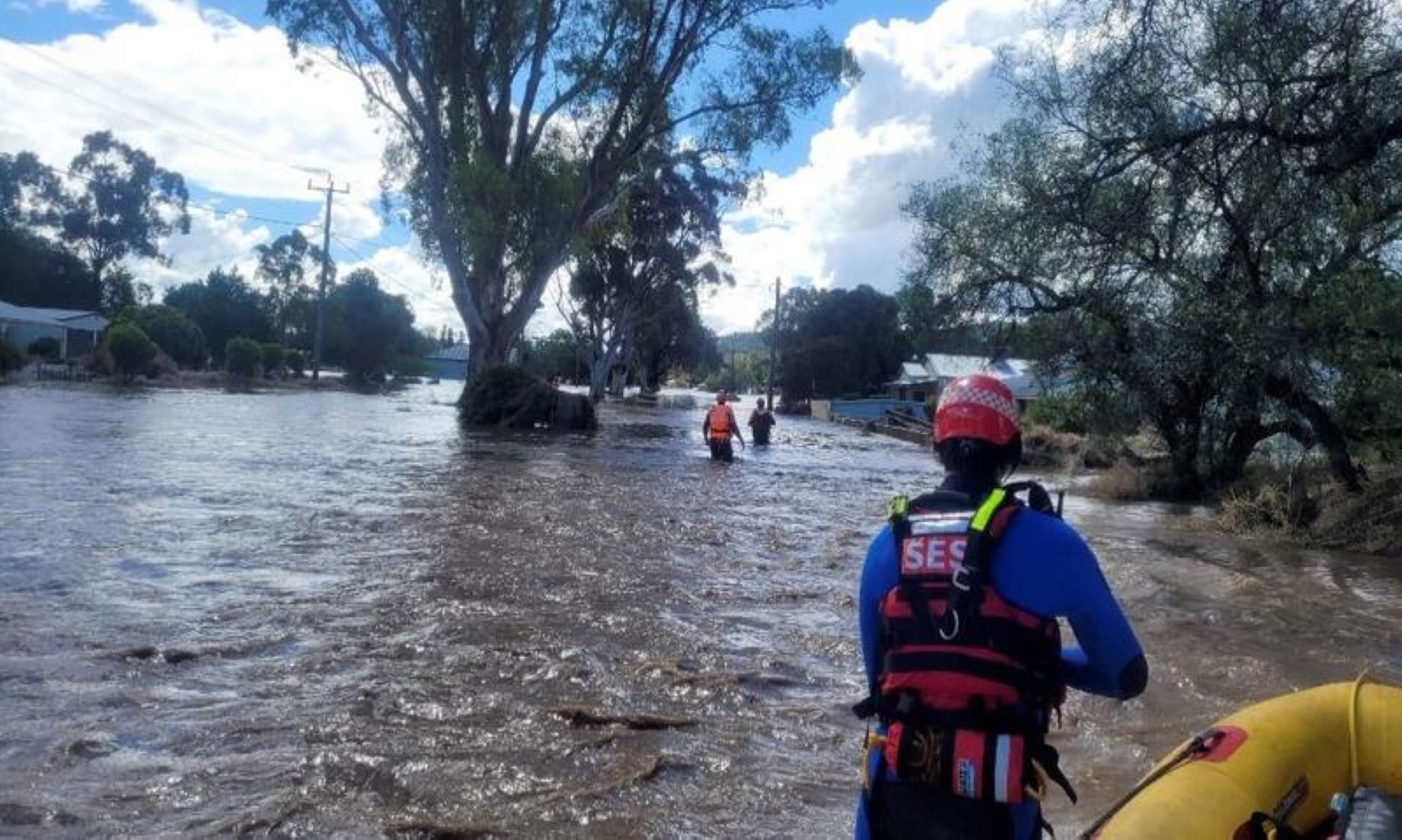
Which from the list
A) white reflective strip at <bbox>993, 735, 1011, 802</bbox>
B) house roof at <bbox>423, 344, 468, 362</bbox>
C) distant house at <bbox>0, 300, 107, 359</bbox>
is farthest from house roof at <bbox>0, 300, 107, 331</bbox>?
white reflective strip at <bbox>993, 735, 1011, 802</bbox>

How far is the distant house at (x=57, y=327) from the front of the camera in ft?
179

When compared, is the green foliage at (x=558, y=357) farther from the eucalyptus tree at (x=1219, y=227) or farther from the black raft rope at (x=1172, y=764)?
the black raft rope at (x=1172, y=764)

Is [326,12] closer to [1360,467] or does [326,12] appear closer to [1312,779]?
[1360,467]

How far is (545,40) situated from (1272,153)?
22.9 m

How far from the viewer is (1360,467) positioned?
1780 cm

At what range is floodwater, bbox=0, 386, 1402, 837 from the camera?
480 centimetres

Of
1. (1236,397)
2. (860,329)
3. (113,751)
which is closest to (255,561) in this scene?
(113,751)

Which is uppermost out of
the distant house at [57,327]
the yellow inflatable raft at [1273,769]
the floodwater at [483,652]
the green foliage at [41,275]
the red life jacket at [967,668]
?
the green foliage at [41,275]

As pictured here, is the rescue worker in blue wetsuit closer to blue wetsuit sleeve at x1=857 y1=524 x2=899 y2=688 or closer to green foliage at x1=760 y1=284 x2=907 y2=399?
blue wetsuit sleeve at x1=857 y1=524 x2=899 y2=688

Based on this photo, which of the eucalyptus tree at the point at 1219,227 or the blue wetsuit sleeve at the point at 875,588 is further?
the eucalyptus tree at the point at 1219,227

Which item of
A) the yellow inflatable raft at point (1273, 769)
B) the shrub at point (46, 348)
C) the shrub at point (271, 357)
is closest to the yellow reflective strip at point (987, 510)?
the yellow inflatable raft at point (1273, 769)

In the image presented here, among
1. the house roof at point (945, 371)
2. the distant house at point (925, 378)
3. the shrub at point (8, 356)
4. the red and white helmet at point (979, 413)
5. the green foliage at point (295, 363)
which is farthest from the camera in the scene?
the green foliage at point (295, 363)

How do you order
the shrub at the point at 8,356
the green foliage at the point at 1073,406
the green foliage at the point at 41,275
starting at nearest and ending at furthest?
the green foliage at the point at 1073,406 < the shrub at the point at 8,356 < the green foliage at the point at 41,275

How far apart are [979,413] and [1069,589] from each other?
1.56 feet
